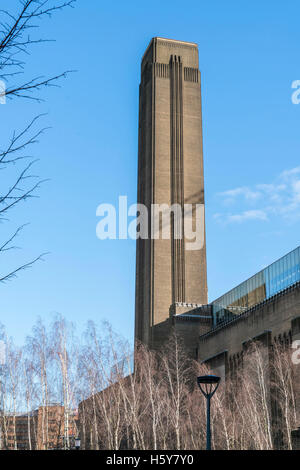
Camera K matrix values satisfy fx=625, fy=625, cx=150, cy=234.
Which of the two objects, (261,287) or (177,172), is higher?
(177,172)

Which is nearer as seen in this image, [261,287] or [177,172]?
[261,287]

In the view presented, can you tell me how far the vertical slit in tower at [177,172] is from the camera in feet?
263

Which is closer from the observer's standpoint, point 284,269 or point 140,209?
point 284,269

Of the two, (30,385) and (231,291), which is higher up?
(231,291)

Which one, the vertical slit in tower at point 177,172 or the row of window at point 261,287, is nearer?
the row of window at point 261,287

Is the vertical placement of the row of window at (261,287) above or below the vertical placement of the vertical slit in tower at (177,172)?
below

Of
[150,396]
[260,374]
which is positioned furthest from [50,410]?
[260,374]

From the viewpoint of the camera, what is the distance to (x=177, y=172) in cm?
8494

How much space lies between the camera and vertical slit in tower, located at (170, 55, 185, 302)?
8012 cm

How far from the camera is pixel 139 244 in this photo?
87.1 metres

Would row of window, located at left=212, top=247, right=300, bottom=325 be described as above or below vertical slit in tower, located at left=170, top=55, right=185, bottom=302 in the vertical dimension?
below

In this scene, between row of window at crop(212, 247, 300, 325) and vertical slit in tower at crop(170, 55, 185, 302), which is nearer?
row of window at crop(212, 247, 300, 325)
